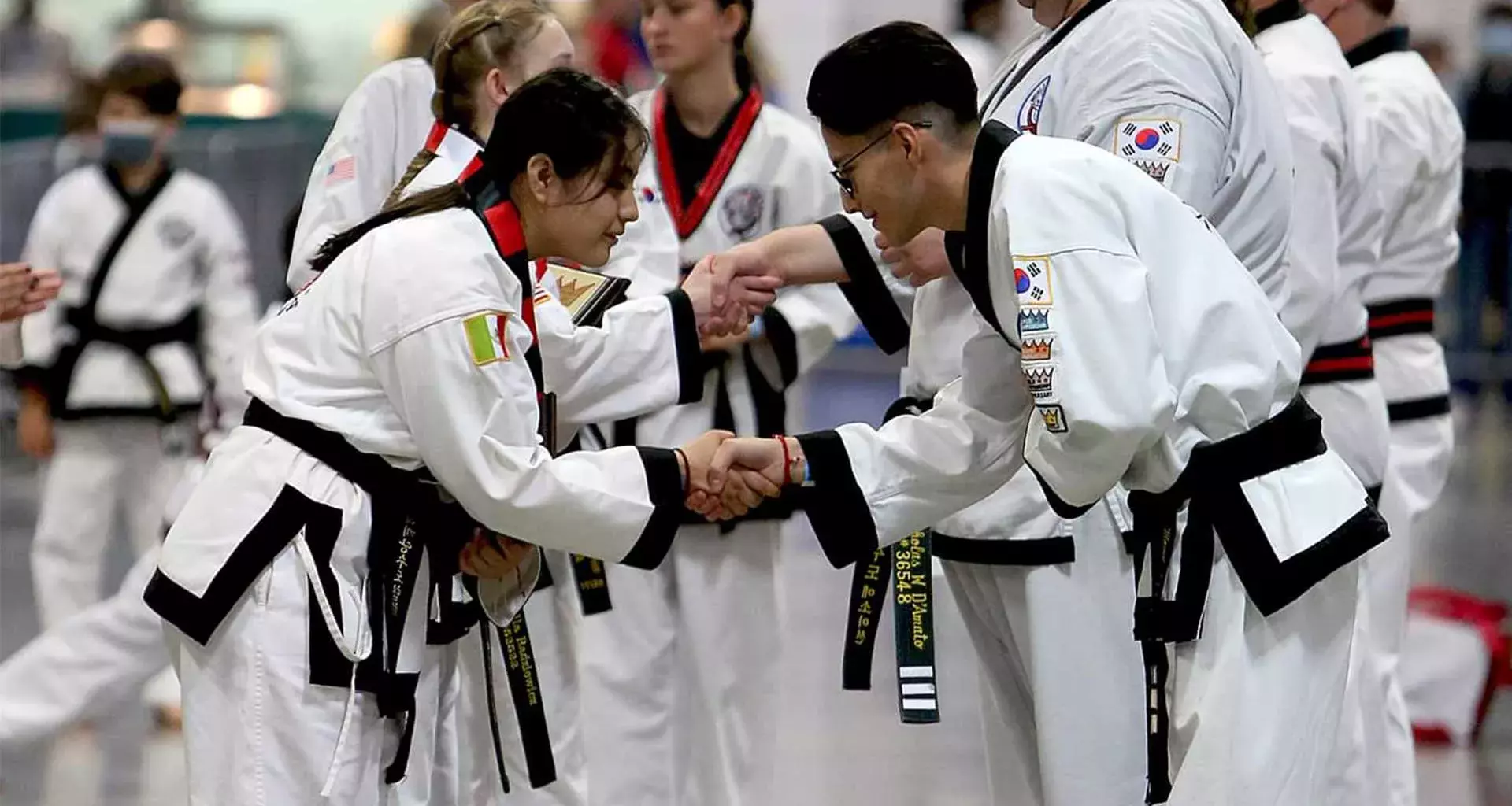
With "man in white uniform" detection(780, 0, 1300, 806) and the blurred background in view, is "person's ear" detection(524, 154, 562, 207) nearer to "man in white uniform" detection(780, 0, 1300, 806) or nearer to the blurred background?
"man in white uniform" detection(780, 0, 1300, 806)

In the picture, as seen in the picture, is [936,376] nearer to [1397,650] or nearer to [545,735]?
[545,735]

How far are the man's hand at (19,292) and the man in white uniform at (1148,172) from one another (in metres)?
1.68

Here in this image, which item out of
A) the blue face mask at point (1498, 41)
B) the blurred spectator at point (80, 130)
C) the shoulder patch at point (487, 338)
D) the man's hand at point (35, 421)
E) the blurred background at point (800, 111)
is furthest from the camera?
the blue face mask at point (1498, 41)

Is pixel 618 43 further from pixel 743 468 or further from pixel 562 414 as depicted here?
pixel 743 468

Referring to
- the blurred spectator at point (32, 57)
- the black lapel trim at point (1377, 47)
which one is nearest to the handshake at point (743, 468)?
the black lapel trim at point (1377, 47)

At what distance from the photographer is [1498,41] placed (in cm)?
1420

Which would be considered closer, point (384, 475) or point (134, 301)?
point (384, 475)

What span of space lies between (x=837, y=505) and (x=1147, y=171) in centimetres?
72

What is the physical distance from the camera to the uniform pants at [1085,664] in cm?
351

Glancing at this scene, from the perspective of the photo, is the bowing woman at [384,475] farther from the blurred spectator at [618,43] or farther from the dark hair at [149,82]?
the blurred spectator at [618,43]

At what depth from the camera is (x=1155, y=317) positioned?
2.93 m

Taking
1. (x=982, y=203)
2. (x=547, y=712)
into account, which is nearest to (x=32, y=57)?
(x=547, y=712)

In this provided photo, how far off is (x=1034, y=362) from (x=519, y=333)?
2.67 ft

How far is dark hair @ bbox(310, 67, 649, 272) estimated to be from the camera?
3.31m
